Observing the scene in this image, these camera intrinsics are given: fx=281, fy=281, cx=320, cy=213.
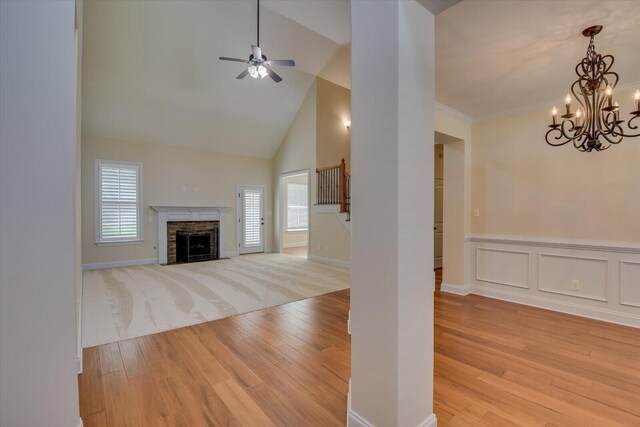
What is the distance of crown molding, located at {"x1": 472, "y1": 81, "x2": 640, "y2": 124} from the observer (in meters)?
3.10

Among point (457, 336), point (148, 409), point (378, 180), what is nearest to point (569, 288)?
point (457, 336)

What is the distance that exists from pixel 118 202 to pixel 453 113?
6930mm

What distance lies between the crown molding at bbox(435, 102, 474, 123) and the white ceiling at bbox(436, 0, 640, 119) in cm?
30

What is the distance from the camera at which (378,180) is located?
138 cm

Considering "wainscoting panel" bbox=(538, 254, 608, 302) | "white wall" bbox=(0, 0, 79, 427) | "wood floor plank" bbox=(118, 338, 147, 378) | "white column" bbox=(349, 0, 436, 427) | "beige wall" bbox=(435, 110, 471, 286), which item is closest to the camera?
"white wall" bbox=(0, 0, 79, 427)

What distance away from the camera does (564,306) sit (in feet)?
11.3

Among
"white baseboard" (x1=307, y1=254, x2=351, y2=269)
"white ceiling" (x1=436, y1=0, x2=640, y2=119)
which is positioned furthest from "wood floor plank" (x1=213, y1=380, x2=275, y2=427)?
"white baseboard" (x1=307, y1=254, x2=351, y2=269)

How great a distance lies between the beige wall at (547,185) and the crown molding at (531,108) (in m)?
0.06

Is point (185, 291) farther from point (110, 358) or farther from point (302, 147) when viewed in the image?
point (302, 147)

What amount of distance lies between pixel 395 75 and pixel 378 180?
49 cm

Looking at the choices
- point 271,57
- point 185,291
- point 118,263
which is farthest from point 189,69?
point 118,263

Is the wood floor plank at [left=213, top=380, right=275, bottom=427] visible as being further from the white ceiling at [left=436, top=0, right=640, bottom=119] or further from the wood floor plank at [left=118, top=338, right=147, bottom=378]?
the white ceiling at [left=436, top=0, right=640, bottom=119]

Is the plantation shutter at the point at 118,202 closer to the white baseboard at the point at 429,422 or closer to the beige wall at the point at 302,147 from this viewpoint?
the beige wall at the point at 302,147

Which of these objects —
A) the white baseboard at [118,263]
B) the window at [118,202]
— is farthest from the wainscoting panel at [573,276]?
the window at [118,202]
